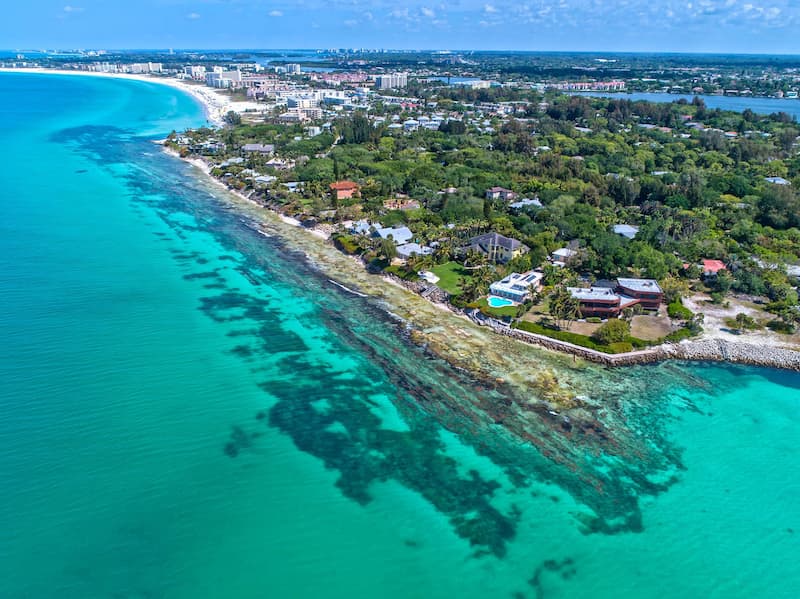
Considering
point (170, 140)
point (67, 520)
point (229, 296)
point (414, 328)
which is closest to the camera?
point (67, 520)

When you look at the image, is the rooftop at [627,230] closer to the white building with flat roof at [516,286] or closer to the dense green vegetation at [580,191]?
the dense green vegetation at [580,191]

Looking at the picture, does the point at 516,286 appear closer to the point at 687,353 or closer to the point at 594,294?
the point at 594,294

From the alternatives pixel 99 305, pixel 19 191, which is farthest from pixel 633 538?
pixel 19 191

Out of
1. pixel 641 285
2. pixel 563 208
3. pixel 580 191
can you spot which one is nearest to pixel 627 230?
pixel 563 208

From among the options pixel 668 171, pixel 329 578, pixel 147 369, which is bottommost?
pixel 329 578

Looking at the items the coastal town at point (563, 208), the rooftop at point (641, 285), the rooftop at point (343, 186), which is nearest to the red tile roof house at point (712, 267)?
the coastal town at point (563, 208)

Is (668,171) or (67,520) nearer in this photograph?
(67,520)

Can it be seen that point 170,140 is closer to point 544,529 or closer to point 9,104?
point 9,104
